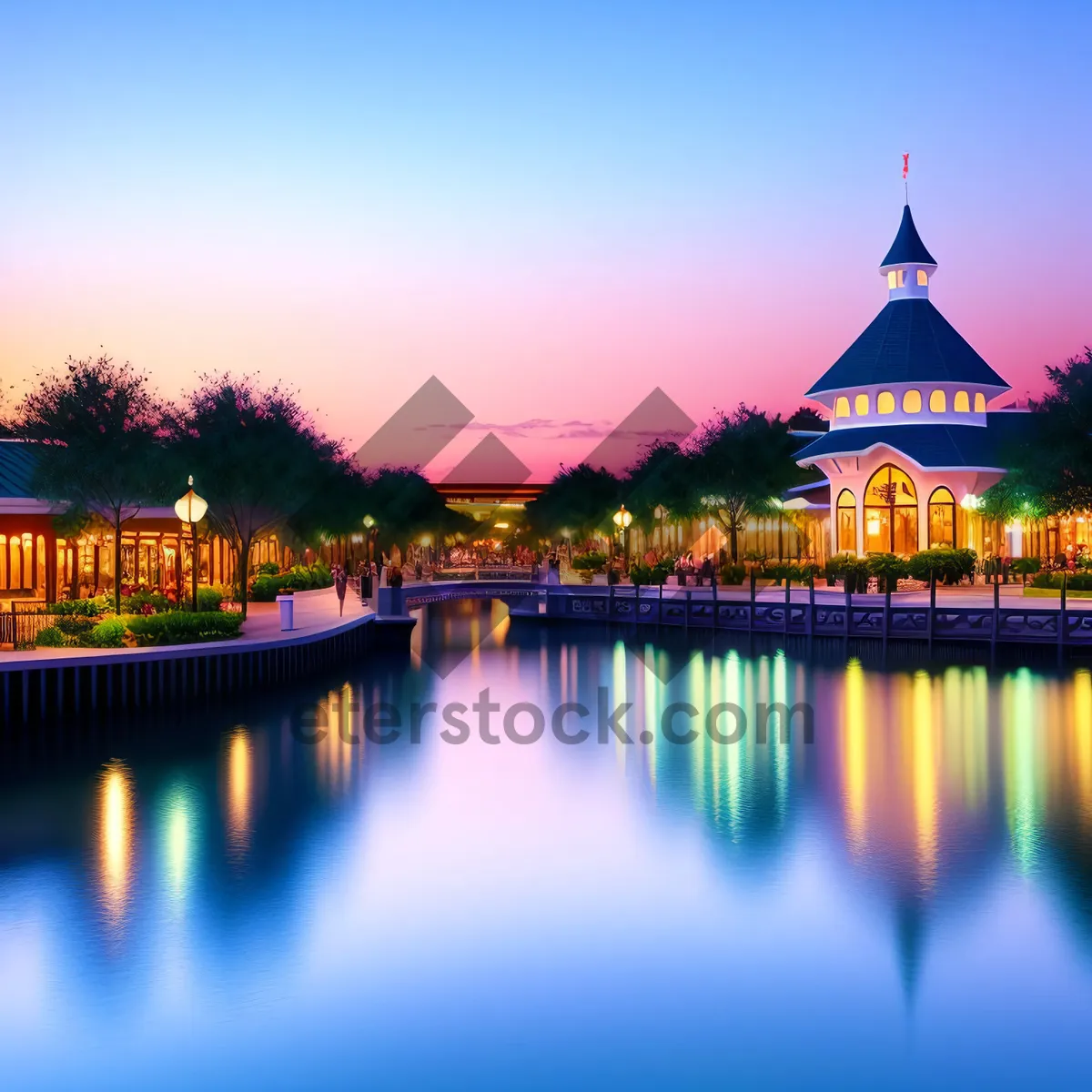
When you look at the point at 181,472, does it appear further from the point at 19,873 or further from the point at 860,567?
the point at 19,873

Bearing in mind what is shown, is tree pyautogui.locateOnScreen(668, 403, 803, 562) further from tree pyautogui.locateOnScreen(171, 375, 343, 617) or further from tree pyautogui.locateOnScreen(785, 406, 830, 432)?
tree pyautogui.locateOnScreen(785, 406, 830, 432)

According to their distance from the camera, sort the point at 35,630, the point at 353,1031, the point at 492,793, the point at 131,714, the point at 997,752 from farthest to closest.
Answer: the point at 35,630, the point at 131,714, the point at 997,752, the point at 492,793, the point at 353,1031

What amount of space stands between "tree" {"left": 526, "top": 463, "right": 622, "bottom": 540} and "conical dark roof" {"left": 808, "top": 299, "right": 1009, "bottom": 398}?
40868 mm

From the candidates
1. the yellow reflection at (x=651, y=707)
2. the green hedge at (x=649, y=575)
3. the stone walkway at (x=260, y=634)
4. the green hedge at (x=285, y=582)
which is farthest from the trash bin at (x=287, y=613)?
the green hedge at (x=649, y=575)

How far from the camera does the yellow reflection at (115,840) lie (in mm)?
14383

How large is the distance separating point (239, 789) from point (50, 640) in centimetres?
1146

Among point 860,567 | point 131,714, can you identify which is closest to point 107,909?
point 131,714

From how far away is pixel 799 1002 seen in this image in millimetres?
11320

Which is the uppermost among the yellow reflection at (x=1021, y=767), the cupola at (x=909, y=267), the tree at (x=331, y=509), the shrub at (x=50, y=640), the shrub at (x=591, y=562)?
the cupola at (x=909, y=267)

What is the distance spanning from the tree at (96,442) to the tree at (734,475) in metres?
34.7

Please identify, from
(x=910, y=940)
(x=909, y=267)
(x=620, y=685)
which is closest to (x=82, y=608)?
(x=620, y=685)

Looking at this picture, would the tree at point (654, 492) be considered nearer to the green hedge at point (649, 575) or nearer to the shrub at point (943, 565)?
the green hedge at point (649, 575)

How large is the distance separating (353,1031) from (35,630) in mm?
23256

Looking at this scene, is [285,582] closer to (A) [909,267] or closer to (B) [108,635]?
(B) [108,635]
